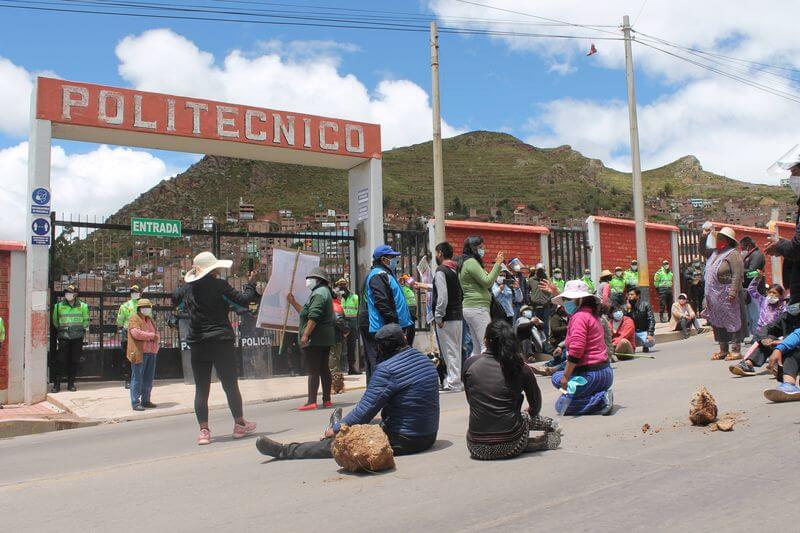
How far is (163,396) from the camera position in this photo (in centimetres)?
1251

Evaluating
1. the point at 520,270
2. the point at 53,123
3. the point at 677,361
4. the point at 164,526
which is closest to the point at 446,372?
the point at 677,361

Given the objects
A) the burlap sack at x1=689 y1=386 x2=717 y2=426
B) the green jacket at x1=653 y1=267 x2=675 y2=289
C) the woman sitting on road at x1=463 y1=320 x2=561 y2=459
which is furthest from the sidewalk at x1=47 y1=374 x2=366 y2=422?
the green jacket at x1=653 y1=267 x2=675 y2=289

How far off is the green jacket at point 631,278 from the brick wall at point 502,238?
8.36 feet

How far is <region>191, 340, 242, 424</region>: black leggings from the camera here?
7.73 m

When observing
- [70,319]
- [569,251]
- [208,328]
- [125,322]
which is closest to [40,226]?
[70,319]

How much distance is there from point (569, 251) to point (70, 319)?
39.7 feet

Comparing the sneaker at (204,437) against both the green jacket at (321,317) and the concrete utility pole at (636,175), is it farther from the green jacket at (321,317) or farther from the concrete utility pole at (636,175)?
the concrete utility pole at (636,175)

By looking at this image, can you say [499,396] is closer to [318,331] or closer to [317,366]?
[318,331]

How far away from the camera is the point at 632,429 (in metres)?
6.70

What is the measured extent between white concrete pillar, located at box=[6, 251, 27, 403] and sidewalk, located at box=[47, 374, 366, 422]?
559mm

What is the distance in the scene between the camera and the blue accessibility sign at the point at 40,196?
481 inches

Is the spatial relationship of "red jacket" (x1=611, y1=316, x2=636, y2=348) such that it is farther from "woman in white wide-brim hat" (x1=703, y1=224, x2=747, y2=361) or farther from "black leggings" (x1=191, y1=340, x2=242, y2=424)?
"black leggings" (x1=191, y1=340, x2=242, y2=424)

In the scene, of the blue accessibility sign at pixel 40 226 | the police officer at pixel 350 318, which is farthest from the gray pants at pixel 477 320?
the blue accessibility sign at pixel 40 226

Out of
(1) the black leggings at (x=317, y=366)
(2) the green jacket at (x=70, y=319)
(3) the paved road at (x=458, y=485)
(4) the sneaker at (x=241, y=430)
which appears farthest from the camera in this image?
(2) the green jacket at (x=70, y=319)
